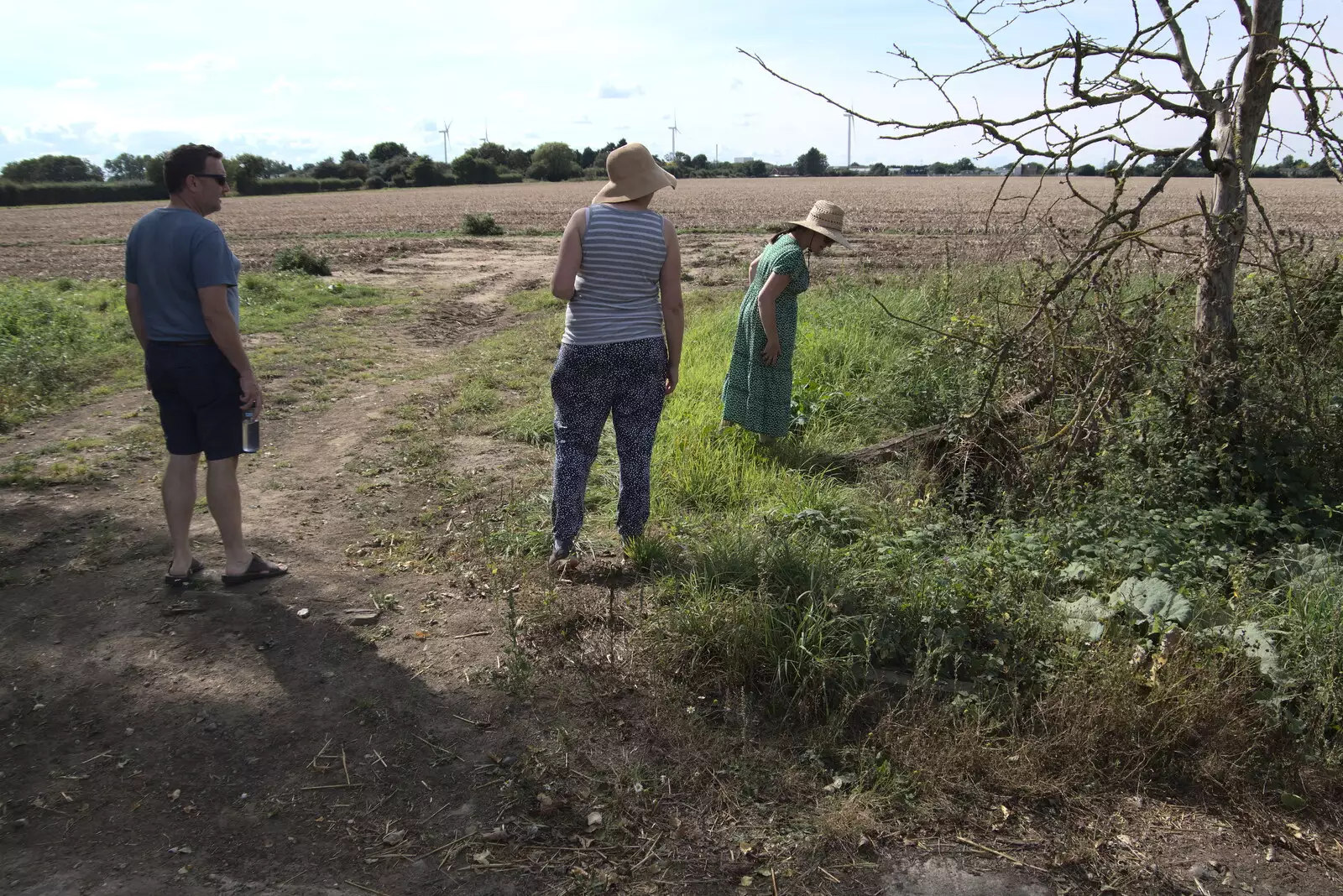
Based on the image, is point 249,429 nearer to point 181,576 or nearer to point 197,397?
point 197,397

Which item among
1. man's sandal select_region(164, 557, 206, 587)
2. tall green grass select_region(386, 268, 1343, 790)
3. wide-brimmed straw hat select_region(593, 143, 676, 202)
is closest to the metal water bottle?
man's sandal select_region(164, 557, 206, 587)

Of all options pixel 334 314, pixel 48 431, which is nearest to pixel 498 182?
pixel 334 314

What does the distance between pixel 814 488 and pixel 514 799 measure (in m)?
2.81

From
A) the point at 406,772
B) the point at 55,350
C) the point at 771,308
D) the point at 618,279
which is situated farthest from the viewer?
the point at 55,350

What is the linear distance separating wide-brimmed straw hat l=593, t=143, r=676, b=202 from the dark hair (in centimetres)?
162

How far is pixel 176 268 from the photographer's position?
3670 millimetres

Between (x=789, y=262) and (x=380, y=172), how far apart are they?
8662 centimetres

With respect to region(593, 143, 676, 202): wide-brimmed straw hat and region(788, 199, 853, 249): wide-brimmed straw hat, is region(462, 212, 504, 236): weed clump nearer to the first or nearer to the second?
region(788, 199, 853, 249): wide-brimmed straw hat

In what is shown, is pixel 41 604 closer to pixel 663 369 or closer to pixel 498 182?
pixel 663 369

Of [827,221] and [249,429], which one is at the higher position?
[827,221]

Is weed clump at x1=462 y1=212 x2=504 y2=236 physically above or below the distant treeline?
below

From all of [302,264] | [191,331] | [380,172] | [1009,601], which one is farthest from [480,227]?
[380,172]

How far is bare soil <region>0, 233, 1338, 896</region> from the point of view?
102 inches

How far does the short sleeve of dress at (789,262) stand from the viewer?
529 cm
